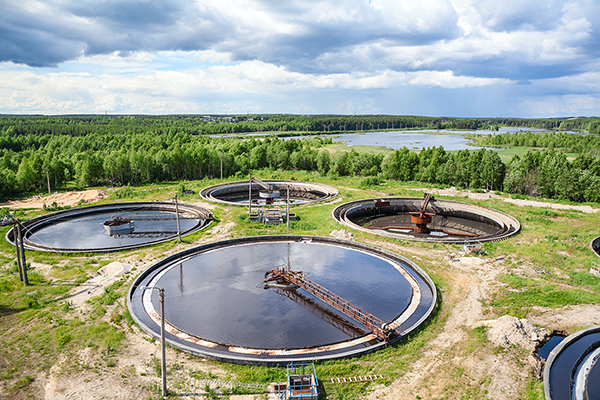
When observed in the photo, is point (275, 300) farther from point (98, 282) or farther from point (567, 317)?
point (567, 317)

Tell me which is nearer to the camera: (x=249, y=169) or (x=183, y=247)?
(x=183, y=247)

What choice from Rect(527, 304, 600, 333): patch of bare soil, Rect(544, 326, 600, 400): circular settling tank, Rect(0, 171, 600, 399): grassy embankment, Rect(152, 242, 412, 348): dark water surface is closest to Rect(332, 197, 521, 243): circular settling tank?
Rect(0, 171, 600, 399): grassy embankment

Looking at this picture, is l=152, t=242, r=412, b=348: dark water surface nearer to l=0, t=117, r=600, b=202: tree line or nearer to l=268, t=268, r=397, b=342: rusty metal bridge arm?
l=268, t=268, r=397, b=342: rusty metal bridge arm

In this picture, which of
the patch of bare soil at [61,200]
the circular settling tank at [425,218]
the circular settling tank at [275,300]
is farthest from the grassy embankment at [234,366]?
the patch of bare soil at [61,200]

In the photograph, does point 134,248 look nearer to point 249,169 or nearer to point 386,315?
point 386,315

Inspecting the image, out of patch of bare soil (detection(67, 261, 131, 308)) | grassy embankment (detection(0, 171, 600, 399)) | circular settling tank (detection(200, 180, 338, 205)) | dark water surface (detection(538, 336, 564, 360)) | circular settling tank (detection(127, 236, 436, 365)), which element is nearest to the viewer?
grassy embankment (detection(0, 171, 600, 399))

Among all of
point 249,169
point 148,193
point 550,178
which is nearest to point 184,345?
point 148,193
